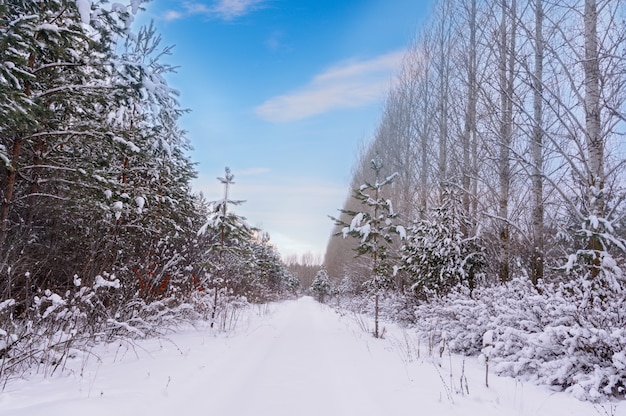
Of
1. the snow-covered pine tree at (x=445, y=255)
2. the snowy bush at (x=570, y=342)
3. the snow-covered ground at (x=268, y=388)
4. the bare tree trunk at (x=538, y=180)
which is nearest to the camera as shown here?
the snow-covered ground at (x=268, y=388)

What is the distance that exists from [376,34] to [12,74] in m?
12.2

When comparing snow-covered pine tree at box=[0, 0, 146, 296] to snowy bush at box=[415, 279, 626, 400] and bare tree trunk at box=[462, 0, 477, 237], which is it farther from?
bare tree trunk at box=[462, 0, 477, 237]

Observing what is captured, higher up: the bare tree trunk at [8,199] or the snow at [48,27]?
the snow at [48,27]

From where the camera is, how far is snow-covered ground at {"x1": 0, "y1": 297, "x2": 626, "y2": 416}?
3.36 metres

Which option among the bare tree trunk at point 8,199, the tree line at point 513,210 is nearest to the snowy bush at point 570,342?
the tree line at point 513,210

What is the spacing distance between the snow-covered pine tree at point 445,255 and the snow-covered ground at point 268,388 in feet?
12.6

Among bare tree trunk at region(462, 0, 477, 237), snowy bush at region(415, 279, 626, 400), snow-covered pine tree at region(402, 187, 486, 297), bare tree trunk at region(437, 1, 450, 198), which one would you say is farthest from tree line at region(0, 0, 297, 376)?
bare tree trunk at region(437, 1, 450, 198)

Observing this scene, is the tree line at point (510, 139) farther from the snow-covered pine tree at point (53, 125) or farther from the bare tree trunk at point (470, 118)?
the snow-covered pine tree at point (53, 125)

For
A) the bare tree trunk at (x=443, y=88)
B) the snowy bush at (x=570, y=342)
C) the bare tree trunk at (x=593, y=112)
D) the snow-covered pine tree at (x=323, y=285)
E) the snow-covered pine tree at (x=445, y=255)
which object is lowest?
the snow-covered pine tree at (x=323, y=285)

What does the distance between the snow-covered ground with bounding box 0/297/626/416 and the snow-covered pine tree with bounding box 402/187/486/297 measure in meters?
3.85

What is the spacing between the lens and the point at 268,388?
4113 millimetres

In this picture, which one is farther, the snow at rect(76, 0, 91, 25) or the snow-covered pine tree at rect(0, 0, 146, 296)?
the snow-covered pine tree at rect(0, 0, 146, 296)

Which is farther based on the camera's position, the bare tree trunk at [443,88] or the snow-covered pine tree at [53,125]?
the bare tree trunk at [443,88]

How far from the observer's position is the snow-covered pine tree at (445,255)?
9798mm
